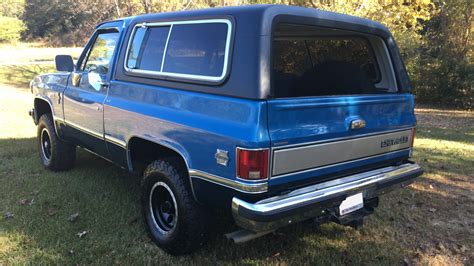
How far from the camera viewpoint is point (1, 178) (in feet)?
18.0

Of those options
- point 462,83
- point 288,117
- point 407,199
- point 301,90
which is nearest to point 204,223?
point 288,117

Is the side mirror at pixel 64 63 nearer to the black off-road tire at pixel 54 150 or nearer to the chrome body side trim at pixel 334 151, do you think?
the black off-road tire at pixel 54 150

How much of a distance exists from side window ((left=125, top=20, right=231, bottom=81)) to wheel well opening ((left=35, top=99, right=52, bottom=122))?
2.37 meters

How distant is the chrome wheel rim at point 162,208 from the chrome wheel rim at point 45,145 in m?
2.73

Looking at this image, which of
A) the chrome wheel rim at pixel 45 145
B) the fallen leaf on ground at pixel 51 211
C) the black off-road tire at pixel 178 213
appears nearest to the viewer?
the black off-road tire at pixel 178 213

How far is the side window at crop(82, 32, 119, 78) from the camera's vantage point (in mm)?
4402

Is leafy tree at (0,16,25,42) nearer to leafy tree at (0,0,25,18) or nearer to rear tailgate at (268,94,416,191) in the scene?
leafy tree at (0,0,25,18)

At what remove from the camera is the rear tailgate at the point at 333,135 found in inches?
114

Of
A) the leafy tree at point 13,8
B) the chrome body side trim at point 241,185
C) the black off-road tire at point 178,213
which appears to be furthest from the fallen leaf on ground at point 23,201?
the leafy tree at point 13,8

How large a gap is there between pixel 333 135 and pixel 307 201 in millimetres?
537

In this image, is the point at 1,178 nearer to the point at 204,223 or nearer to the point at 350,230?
the point at 204,223

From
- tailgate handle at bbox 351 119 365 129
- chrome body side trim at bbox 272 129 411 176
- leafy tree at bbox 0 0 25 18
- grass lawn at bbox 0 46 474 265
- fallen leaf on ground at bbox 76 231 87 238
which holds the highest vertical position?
leafy tree at bbox 0 0 25 18

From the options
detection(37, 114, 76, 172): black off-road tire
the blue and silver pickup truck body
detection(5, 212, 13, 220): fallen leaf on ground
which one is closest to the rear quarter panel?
the blue and silver pickup truck body

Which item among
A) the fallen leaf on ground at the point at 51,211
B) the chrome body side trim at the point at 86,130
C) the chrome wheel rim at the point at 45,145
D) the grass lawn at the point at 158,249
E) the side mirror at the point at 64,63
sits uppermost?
the side mirror at the point at 64,63
